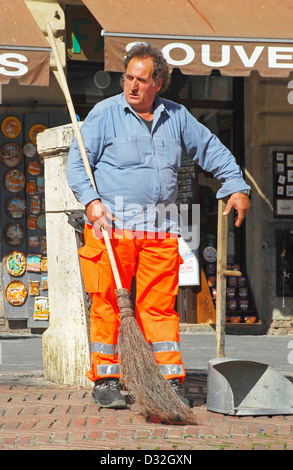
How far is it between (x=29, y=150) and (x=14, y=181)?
38 centimetres

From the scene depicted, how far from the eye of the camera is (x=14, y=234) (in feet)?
30.7

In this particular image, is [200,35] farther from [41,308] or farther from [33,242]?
[41,308]

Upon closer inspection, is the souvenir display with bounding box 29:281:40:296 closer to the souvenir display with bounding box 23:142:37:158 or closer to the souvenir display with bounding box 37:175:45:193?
the souvenir display with bounding box 37:175:45:193

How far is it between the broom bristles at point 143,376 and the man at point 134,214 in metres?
0.19

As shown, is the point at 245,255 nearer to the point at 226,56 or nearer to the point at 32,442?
the point at 226,56

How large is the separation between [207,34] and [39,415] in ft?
15.4

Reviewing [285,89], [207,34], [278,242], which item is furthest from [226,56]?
[278,242]

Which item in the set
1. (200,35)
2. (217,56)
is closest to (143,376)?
(217,56)

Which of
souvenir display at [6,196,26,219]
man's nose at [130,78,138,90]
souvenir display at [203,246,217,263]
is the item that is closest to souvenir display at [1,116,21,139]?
souvenir display at [6,196,26,219]

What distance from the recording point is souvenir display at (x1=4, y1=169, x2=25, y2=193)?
933 cm

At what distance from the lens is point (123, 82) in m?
4.98

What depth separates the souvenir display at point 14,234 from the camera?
368 inches

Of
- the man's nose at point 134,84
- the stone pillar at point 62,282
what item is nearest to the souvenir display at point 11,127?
the stone pillar at point 62,282

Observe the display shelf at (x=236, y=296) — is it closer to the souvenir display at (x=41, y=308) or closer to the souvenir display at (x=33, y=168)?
the souvenir display at (x=41, y=308)
